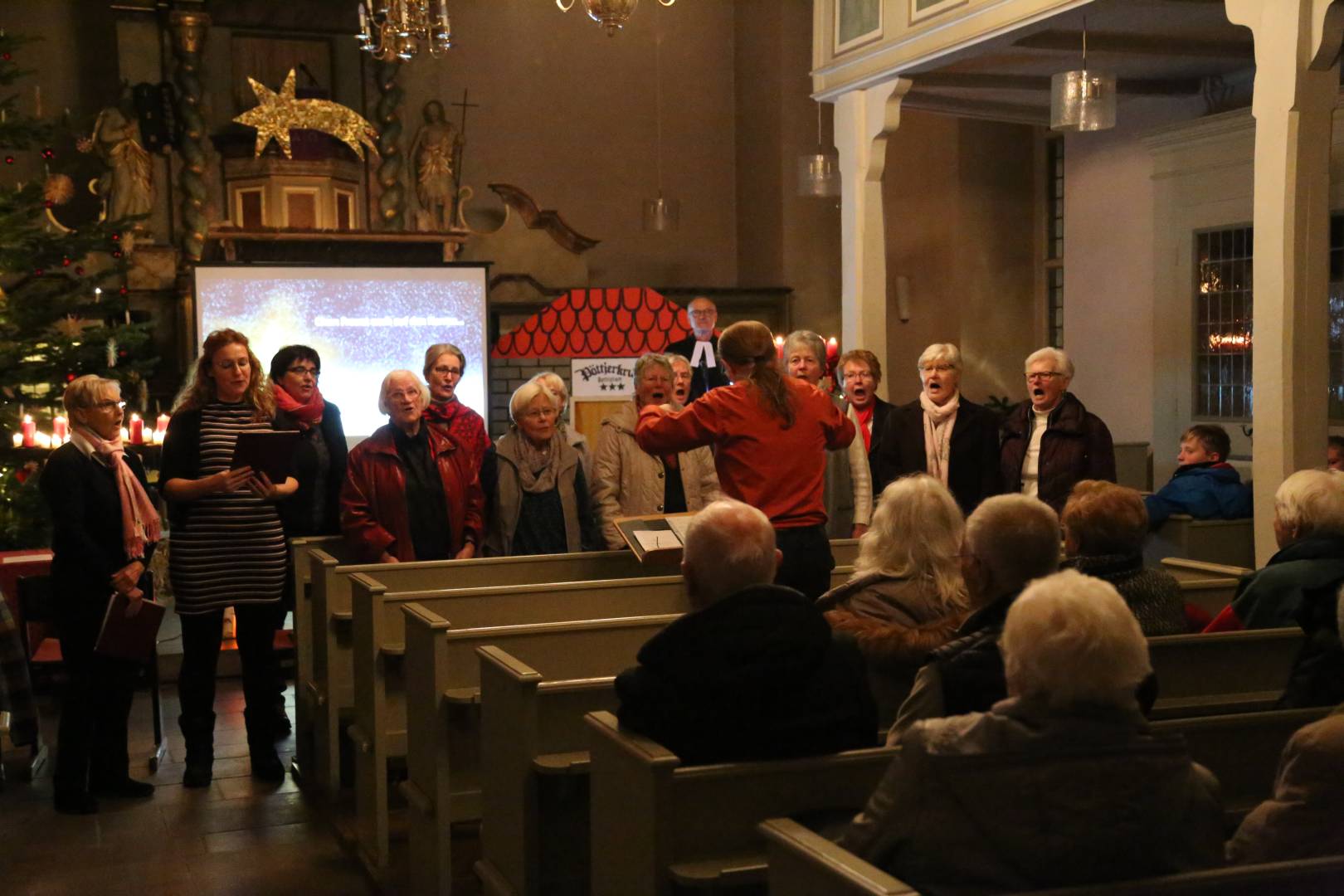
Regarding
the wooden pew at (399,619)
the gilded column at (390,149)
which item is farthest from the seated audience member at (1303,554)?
the gilded column at (390,149)

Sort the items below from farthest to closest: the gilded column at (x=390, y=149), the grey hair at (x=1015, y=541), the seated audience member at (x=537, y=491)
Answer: the gilded column at (x=390, y=149) < the seated audience member at (x=537, y=491) < the grey hair at (x=1015, y=541)

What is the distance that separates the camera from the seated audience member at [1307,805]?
6.68 feet

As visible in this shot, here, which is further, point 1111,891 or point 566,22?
point 566,22

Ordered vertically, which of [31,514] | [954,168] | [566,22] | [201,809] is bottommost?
[201,809]

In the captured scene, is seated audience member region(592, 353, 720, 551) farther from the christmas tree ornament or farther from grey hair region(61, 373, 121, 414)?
the christmas tree ornament

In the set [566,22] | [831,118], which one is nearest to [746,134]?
[831,118]

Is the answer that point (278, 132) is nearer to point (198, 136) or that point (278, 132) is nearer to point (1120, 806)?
point (198, 136)

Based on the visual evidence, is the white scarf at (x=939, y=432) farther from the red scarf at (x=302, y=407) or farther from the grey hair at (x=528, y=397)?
the red scarf at (x=302, y=407)

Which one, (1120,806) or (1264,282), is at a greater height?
(1264,282)

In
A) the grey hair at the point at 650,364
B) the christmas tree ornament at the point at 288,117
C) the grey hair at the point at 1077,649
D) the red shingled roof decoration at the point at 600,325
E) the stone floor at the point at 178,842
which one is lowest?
the stone floor at the point at 178,842

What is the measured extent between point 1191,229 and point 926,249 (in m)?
2.92

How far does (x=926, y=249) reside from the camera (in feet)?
40.0

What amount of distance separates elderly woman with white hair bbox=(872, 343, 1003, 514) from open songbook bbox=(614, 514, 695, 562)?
1.36 metres

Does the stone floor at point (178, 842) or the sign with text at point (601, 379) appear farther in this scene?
the sign with text at point (601, 379)
